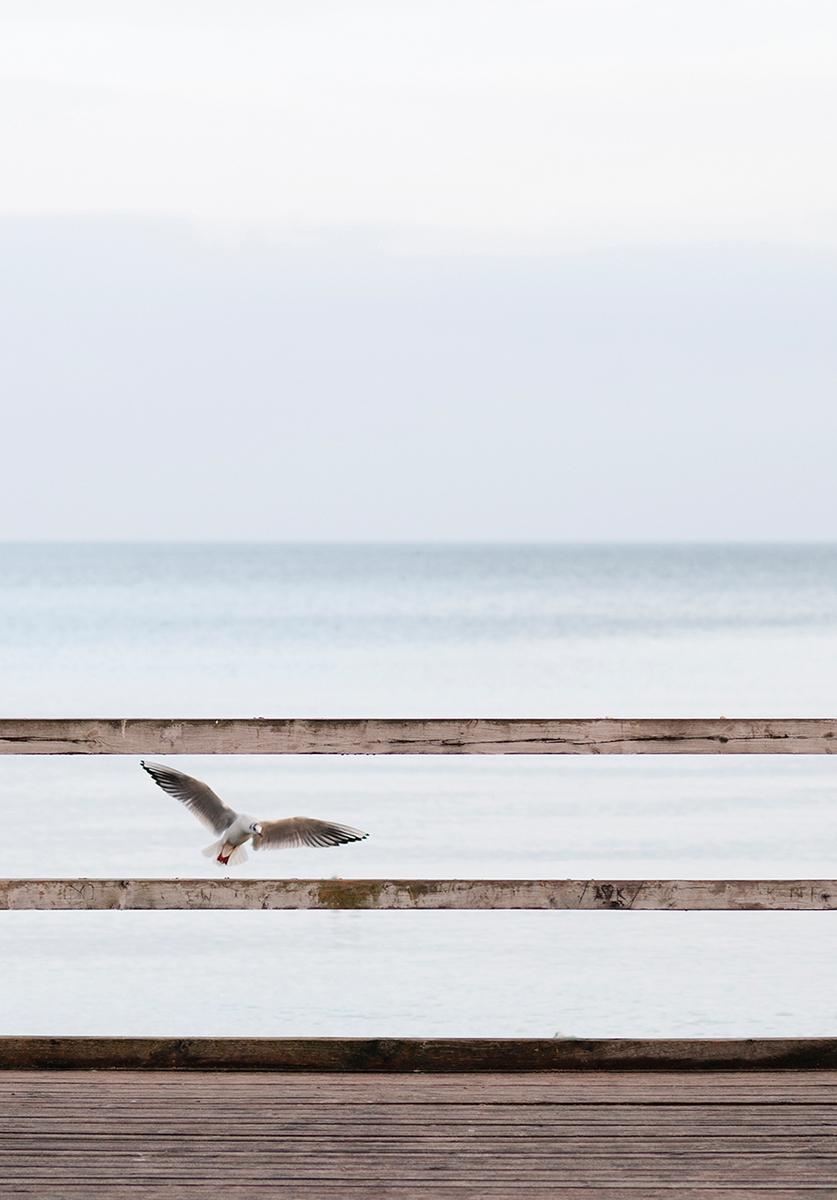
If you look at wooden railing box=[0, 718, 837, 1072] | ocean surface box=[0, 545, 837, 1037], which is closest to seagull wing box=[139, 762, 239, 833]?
wooden railing box=[0, 718, 837, 1072]

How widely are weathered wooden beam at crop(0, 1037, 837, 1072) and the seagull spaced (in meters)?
0.65

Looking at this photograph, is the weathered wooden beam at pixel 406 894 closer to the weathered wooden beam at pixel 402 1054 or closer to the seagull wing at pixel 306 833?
the seagull wing at pixel 306 833

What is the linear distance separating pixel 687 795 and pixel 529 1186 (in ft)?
45.7

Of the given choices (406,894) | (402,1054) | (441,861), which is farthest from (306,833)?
(441,861)

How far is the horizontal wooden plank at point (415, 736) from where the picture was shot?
16.6 feet

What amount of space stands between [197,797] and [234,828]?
165 mm

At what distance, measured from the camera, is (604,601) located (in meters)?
93.0

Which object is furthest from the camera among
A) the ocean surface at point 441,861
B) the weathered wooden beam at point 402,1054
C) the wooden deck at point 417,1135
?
the ocean surface at point 441,861

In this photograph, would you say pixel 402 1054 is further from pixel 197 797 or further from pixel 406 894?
pixel 197 797

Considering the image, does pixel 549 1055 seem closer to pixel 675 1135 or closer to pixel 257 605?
pixel 675 1135

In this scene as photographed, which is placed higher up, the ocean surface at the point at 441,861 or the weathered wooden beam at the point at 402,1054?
the ocean surface at the point at 441,861

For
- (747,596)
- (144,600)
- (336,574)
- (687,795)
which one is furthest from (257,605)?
(687,795)

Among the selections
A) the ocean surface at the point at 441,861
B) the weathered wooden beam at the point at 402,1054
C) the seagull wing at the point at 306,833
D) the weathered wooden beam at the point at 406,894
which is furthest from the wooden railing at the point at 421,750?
the ocean surface at the point at 441,861

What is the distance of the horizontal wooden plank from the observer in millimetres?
5062
